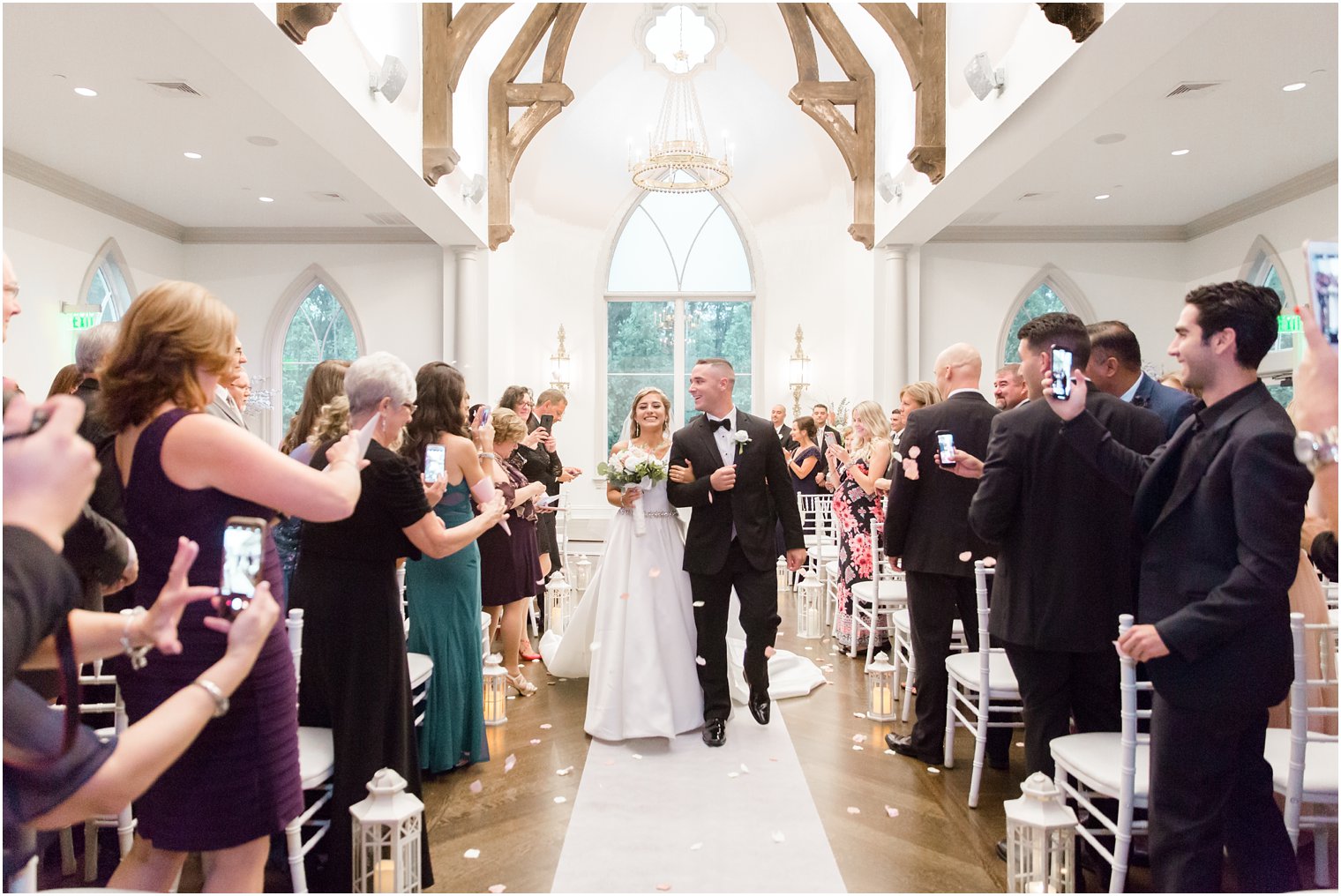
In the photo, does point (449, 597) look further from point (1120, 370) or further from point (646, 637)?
point (1120, 370)

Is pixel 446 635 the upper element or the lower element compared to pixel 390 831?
upper

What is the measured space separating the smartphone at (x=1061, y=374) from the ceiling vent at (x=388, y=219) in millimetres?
8655

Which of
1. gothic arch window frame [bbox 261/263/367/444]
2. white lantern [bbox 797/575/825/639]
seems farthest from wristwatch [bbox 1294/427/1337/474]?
gothic arch window frame [bbox 261/263/367/444]

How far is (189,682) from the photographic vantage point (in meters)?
1.76

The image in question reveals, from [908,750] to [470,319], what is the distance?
779cm

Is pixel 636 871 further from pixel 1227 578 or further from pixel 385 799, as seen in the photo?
pixel 1227 578

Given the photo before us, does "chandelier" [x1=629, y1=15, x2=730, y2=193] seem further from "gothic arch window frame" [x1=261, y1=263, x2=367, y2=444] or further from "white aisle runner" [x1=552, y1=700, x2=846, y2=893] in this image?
"white aisle runner" [x1=552, y1=700, x2=846, y2=893]

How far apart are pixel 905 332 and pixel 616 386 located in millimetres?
4741

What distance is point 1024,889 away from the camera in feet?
7.32

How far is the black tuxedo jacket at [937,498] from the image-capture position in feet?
12.9

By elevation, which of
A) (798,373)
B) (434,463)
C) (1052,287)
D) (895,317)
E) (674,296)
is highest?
(674,296)

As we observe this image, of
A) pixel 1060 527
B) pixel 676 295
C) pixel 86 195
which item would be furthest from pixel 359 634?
pixel 676 295

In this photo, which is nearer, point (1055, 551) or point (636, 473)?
point (1055, 551)

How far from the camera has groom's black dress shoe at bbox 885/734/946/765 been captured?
13.1ft
